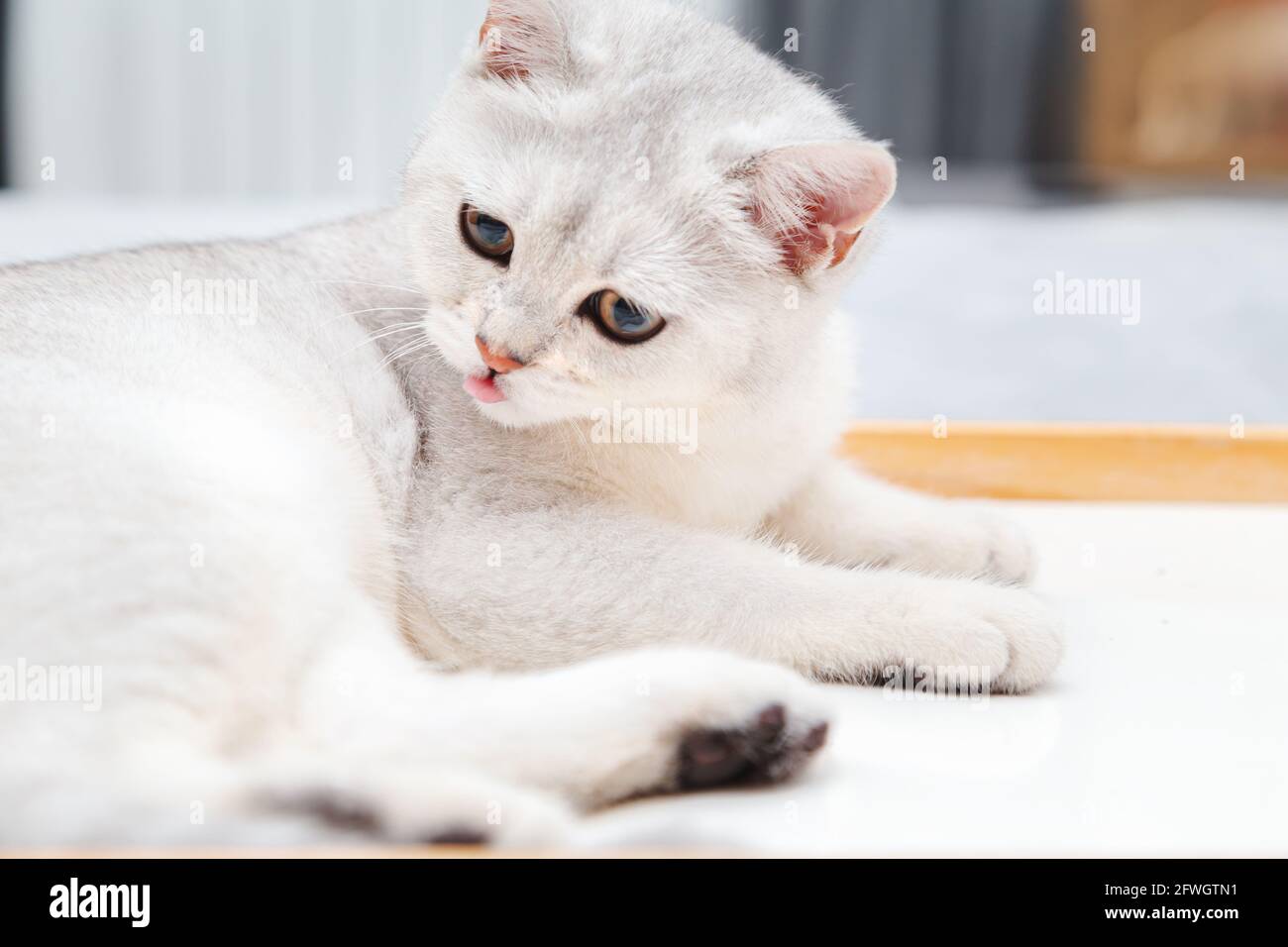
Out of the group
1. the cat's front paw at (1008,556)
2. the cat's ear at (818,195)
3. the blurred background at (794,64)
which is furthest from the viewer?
the blurred background at (794,64)

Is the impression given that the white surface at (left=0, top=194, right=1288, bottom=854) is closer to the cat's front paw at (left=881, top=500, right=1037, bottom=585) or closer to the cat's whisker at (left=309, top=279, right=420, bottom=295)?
the cat's front paw at (left=881, top=500, right=1037, bottom=585)

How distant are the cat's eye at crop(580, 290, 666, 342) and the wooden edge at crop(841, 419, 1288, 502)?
1.07 m

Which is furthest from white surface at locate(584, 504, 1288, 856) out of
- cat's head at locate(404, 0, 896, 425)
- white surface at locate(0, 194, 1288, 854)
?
cat's head at locate(404, 0, 896, 425)

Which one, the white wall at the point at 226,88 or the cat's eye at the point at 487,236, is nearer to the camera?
the cat's eye at the point at 487,236

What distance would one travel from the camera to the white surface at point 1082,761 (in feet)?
3.08

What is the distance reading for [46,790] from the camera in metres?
0.84

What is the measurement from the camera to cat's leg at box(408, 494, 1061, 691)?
4.32ft

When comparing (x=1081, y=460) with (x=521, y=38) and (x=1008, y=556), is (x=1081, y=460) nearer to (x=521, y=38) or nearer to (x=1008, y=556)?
(x=1008, y=556)

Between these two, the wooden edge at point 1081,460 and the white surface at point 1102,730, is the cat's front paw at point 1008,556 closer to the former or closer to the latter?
the white surface at point 1102,730

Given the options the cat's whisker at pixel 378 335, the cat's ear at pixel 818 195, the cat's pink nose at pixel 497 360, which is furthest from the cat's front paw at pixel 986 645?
the cat's whisker at pixel 378 335

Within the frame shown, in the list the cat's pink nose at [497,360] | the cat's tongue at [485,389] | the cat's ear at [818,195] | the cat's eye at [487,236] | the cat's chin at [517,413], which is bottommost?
the cat's chin at [517,413]

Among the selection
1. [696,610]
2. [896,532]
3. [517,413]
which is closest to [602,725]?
[696,610]

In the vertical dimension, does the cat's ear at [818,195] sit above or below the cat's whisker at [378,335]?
above

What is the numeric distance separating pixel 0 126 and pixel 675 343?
533cm
